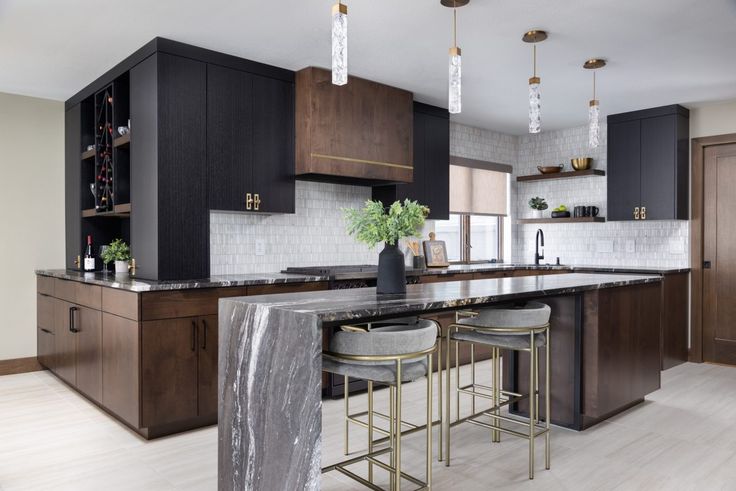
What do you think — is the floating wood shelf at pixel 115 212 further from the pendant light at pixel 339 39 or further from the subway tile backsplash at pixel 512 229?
the pendant light at pixel 339 39

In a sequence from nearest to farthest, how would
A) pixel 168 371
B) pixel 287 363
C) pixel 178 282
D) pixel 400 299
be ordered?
1. pixel 287 363
2. pixel 400 299
3. pixel 168 371
4. pixel 178 282

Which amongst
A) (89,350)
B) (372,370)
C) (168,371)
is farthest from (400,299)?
(89,350)

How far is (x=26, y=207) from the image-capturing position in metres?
4.99

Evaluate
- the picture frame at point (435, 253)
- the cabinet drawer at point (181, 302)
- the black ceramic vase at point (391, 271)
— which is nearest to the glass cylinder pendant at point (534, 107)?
the black ceramic vase at point (391, 271)

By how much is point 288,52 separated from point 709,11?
2.69 meters

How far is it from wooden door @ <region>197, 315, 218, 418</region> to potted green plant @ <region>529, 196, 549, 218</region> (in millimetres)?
4399

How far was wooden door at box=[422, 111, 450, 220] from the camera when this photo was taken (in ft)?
18.2

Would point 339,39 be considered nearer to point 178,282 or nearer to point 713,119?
point 178,282

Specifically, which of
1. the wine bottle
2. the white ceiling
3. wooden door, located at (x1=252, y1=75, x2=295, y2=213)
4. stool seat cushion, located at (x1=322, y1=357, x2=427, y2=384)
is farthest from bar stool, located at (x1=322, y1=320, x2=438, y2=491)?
the wine bottle

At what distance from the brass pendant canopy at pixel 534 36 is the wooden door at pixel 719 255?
9.77 ft

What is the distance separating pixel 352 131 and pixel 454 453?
2615 millimetres

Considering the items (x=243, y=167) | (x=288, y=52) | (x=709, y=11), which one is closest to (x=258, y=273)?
(x=243, y=167)

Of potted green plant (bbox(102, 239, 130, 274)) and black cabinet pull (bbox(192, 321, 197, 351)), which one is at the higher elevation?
potted green plant (bbox(102, 239, 130, 274))

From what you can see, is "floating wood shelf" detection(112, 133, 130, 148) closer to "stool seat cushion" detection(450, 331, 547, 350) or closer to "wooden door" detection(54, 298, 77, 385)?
"wooden door" detection(54, 298, 77, 385)
